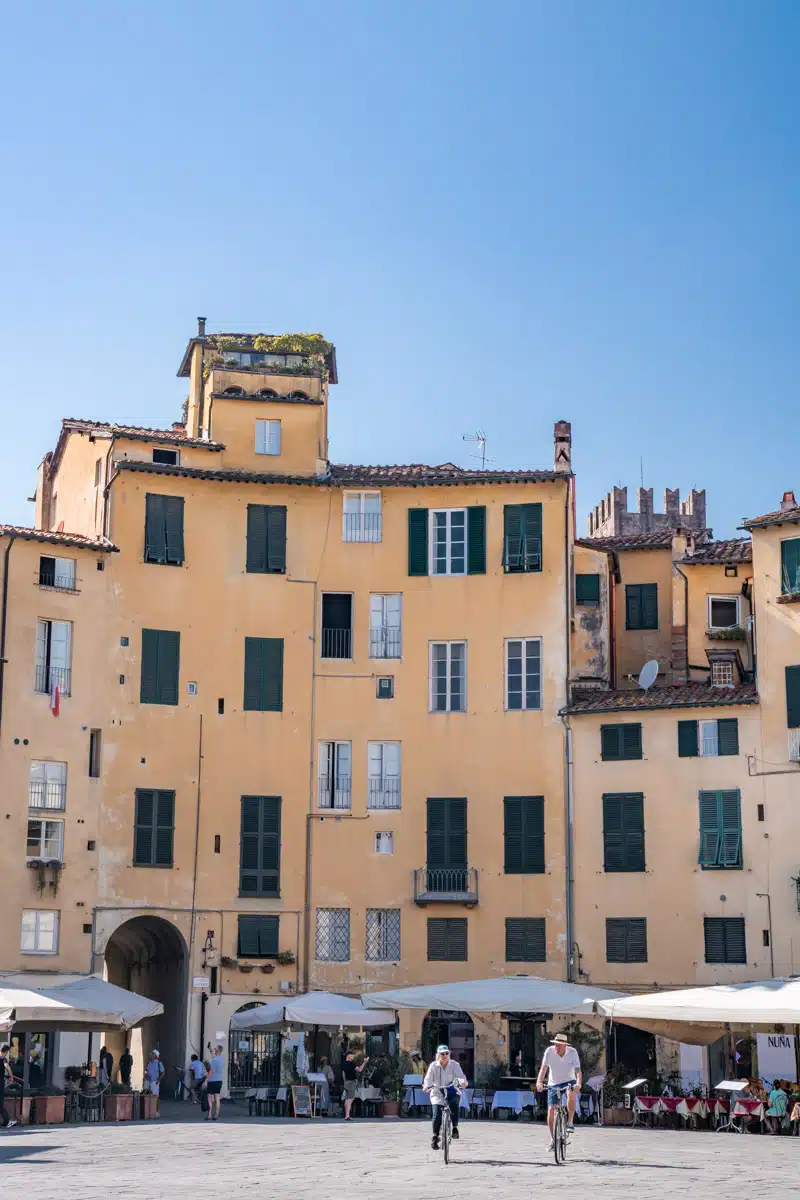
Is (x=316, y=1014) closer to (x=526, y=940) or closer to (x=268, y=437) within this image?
(x=526, y=940)

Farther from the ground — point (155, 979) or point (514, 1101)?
point (155, 979)

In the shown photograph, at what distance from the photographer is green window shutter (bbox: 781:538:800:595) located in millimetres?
48438

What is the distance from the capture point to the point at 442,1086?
89.2 feet

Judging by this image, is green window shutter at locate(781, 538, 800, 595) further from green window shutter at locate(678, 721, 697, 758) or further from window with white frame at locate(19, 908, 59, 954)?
window with white frame at locate(19, 908, 59, 954)

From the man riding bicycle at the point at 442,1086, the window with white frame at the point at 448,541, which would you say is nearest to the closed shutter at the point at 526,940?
the window with white frame at the point at 448,541

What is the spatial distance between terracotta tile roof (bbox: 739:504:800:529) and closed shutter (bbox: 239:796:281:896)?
49.2 feet

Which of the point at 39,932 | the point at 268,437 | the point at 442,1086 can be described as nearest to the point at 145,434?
the point at 268,437

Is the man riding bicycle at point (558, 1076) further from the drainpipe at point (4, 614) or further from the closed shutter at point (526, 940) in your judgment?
the drainpipe at point (4, 614)

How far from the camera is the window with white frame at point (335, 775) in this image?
49.5 metres

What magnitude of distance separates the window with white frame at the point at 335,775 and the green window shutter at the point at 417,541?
539cm

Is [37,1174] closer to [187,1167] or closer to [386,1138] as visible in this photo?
[187,1167]

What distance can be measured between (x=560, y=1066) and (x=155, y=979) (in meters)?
27.1

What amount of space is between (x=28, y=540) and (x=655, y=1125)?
22.1 m

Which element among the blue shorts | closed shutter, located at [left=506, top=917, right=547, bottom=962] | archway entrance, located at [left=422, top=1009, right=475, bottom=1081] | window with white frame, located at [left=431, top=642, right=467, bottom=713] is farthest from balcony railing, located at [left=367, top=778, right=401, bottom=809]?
the blue shorts
